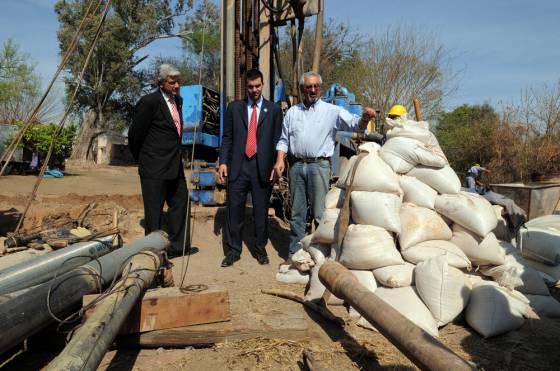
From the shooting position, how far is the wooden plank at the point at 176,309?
199cm

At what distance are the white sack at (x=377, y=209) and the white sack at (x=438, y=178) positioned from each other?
37 cm

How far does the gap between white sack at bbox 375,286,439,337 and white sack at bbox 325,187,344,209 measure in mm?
812

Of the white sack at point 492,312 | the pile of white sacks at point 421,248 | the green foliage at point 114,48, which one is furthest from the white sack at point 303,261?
the green foliage at point 114,48

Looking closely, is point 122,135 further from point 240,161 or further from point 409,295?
point 409,295

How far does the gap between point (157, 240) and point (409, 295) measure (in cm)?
182

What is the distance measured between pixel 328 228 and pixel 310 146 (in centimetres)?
78

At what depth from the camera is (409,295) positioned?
2.53 m

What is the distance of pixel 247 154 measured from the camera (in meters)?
3.65

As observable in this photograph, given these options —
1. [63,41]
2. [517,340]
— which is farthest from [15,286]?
[63,41]

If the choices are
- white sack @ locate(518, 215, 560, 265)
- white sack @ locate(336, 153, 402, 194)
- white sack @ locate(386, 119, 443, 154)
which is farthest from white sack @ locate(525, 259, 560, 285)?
white sack @ locate(336, 153, 402, 194)

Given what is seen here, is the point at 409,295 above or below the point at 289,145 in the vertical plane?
below

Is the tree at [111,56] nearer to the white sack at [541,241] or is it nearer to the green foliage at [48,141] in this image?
the green foliage at [48,141]

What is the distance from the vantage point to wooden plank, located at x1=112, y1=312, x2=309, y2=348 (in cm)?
200

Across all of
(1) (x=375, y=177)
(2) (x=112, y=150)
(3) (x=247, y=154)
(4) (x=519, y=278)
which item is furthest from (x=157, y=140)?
(2) (x=112, y=150)
